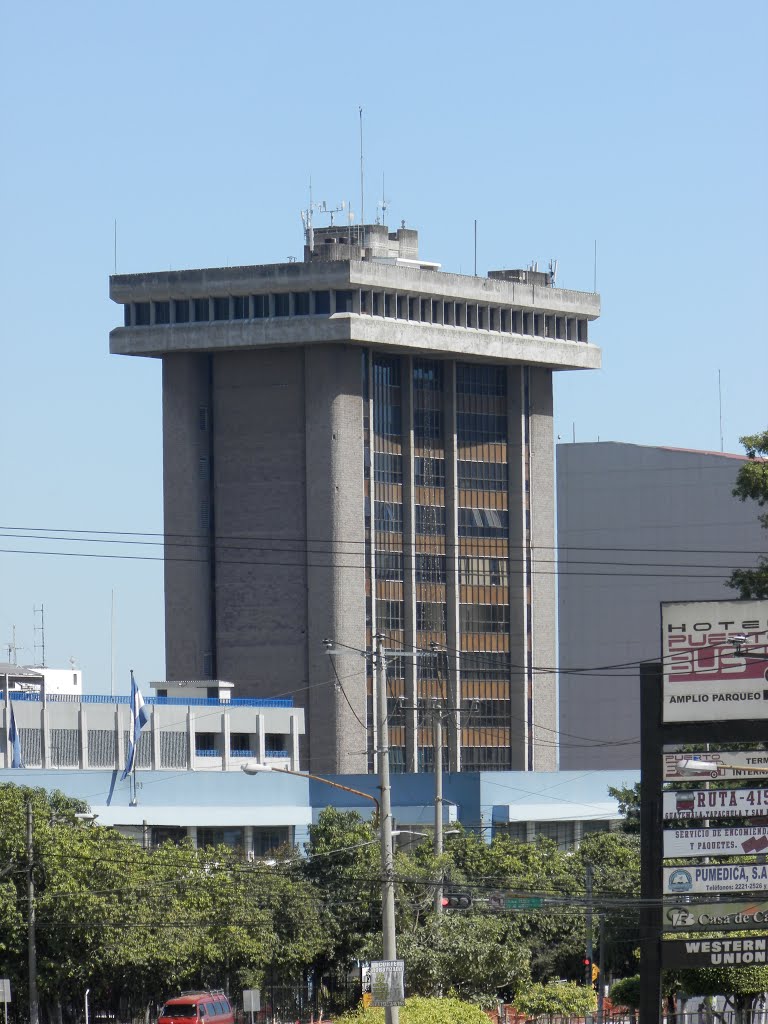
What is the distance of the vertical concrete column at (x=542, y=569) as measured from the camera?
163875 mm

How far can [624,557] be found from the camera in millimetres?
174125

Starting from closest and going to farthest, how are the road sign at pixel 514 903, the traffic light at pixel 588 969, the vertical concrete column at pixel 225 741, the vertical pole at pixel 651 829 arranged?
the vertical pole at pixel 651 829
the road sign at pixel 514 903
the traffic light at pixel 588 969
the vertical concrete column at pixel 225 741

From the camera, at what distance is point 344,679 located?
149875mm

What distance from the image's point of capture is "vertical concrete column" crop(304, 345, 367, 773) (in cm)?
14775

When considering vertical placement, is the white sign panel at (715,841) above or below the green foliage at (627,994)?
above

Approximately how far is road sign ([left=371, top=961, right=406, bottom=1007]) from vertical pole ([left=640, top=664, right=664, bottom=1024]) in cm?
535

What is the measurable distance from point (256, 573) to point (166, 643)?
861 cm

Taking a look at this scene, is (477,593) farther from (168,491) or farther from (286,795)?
(286,795)

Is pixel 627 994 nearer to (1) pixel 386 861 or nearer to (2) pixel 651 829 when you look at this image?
(1) pixel 386 861

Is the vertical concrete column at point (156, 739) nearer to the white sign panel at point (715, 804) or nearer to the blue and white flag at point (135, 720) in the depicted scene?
the blue and white flag at point (135, 720)

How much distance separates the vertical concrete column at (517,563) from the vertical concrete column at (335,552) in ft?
48.3

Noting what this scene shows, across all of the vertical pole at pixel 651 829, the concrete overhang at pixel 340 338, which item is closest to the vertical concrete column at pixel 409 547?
the concrete overhang at pixel 340 338

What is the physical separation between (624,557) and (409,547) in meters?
21.3

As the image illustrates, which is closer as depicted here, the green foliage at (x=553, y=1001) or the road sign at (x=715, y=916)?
the road sign at (x=715, y=916)
